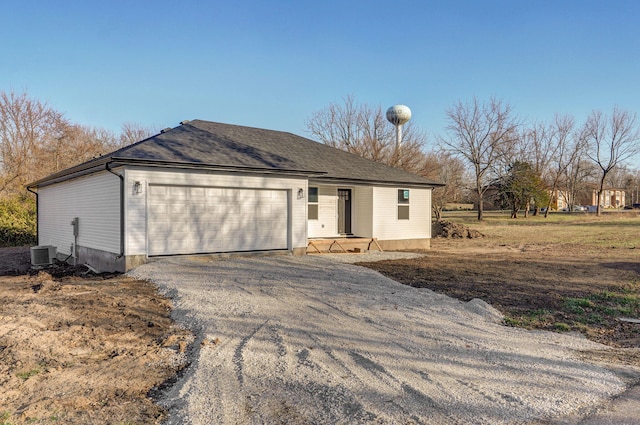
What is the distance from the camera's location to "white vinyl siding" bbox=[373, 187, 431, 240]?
16.0 metres

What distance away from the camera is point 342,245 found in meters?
14.9

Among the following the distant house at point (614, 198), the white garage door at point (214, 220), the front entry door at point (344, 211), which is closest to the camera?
the white garage door at point (214, 220)

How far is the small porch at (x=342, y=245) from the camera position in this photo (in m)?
14.2

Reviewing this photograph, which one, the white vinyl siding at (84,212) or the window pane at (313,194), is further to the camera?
the window pane at (313,194)

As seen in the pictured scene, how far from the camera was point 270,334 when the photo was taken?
5.23 metres

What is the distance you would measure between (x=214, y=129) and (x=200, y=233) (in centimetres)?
542

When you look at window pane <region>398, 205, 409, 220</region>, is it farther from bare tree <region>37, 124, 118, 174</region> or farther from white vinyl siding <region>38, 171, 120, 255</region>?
bare tree <region>37, 124, 118, 174</region>

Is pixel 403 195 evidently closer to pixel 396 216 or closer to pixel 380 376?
pixel 396 216

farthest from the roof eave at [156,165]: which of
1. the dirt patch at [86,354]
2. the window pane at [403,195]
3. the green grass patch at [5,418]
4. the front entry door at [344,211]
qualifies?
the green grass patch at [5,418]

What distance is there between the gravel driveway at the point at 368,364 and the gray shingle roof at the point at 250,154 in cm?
463

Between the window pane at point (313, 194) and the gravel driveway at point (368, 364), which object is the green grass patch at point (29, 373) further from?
the window pane at point (313, 194)

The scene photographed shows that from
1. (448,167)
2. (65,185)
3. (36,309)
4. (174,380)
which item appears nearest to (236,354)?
(174,380)

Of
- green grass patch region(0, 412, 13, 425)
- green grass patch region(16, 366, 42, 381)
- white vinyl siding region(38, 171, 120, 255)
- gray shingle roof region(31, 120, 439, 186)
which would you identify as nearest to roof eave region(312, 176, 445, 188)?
gray shingle roof region(31, 120, 439, 186)

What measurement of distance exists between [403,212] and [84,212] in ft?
36.7
